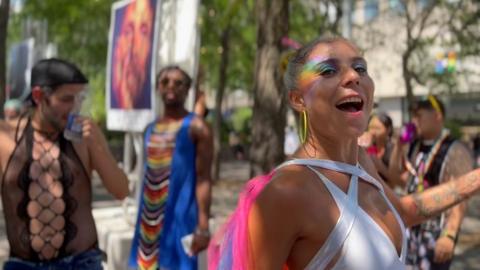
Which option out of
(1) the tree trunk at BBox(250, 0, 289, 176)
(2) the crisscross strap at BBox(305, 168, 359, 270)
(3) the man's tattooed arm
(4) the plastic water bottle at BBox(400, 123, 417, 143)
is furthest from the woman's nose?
(1) the tree trunk at BBox(250, 0, 289, 176)

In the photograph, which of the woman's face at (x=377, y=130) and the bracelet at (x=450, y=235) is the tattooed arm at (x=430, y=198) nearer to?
the bracelet at (x=450, y=235)

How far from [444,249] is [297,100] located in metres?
2.42

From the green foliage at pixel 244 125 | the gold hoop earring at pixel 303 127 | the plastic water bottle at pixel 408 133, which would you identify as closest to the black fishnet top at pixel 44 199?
the gold hoop earring at pixel 303 127

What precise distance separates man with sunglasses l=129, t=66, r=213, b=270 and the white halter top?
2.17 metres

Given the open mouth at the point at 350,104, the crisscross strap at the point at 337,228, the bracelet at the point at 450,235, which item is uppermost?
the open mouth at the point at 350,104

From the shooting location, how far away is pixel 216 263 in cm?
171

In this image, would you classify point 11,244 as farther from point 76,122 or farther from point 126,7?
point 126,7

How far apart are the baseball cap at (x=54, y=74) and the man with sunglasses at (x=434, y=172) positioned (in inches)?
95.4

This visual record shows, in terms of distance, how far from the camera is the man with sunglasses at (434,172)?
12.4 feet

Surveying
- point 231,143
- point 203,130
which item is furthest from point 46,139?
point 231,143

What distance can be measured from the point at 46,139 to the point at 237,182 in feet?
42.7

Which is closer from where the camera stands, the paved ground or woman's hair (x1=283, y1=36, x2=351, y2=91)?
woman's hair (x1=283, y1=36, x2=351, y2=91)

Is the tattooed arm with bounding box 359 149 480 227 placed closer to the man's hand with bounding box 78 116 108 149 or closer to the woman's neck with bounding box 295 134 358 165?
the woman's neck with bounding box 295 134 358 165

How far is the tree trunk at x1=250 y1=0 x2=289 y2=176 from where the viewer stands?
229 inches
